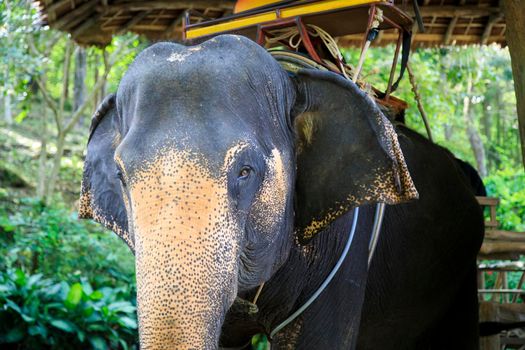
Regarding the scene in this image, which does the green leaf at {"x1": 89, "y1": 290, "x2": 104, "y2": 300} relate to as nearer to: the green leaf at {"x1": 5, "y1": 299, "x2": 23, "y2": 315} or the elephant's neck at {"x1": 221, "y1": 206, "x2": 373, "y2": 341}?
the green leaf at {"x1": 5, "y1": 299, "x2": 23, "y2": 315}

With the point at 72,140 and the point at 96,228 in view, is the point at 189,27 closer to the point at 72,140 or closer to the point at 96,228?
the point at 96,228

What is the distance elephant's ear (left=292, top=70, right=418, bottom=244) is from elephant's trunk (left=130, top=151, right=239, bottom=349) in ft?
2.07

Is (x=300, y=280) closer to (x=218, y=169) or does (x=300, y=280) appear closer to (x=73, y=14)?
(x=218, y=169)

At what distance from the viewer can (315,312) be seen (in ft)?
10.7

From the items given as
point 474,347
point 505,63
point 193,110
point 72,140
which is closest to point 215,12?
point 474,347

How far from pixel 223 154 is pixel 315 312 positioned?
1079mm

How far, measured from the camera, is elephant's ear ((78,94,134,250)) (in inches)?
117

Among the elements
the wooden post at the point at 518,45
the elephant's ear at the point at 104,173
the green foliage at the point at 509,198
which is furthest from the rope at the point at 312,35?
the green foliage at the point at 509,198

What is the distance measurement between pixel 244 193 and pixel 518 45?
2410 mm

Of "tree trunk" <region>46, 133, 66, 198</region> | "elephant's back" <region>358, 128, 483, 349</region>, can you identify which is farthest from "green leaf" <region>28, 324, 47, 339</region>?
"tree trunk" <region>46, 133, 66, 198</region>

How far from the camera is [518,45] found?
437cm

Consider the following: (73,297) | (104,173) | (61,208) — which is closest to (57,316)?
(73,297)

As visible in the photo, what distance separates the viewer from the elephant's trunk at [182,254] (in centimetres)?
213

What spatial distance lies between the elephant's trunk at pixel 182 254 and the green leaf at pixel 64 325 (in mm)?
3628
